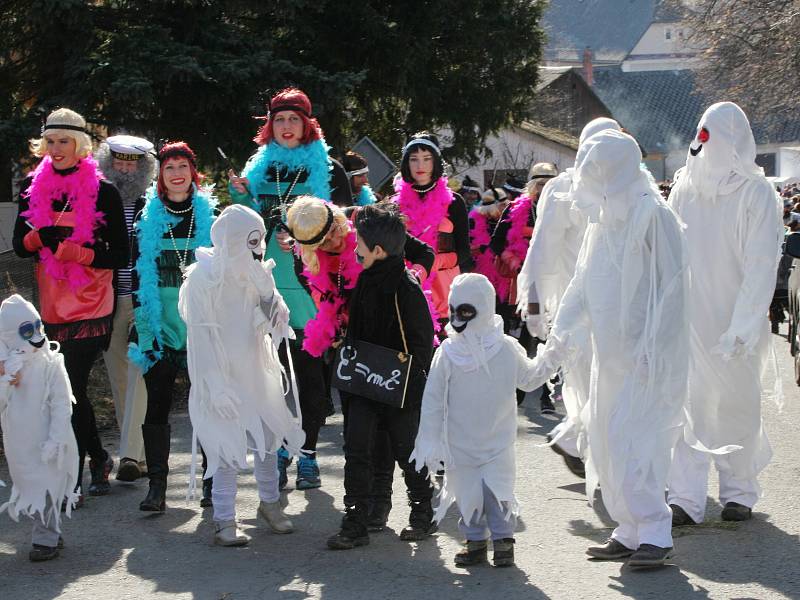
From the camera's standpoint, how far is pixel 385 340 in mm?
6289

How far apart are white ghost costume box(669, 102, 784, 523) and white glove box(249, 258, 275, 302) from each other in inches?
88.0

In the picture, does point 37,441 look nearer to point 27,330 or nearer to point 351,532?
point 27,330

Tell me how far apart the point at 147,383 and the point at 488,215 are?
248 inches

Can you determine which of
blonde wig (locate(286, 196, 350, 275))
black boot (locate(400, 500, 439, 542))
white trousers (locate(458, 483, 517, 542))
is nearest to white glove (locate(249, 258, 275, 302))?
blonde wig (locate(286, 196, 350, 275))

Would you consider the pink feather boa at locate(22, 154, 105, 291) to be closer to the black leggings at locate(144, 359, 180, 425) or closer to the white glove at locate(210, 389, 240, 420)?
the black leggings at locate(144, 359, 180, 425)

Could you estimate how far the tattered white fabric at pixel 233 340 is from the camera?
6281 millimetres

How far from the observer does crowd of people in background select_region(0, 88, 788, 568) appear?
18.7 feet

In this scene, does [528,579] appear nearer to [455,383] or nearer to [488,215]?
[455,383]

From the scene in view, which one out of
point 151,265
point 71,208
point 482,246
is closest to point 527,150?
point 482,246

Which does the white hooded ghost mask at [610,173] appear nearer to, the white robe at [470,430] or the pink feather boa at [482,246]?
the white robe at [470,430]

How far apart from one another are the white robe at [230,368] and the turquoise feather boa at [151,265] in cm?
79

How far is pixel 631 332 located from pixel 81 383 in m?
3.46

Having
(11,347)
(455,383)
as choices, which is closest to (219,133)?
(11,347)

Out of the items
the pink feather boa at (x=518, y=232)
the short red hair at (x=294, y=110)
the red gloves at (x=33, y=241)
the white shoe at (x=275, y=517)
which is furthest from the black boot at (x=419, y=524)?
the pink feather boa at (x=518, y=232)
